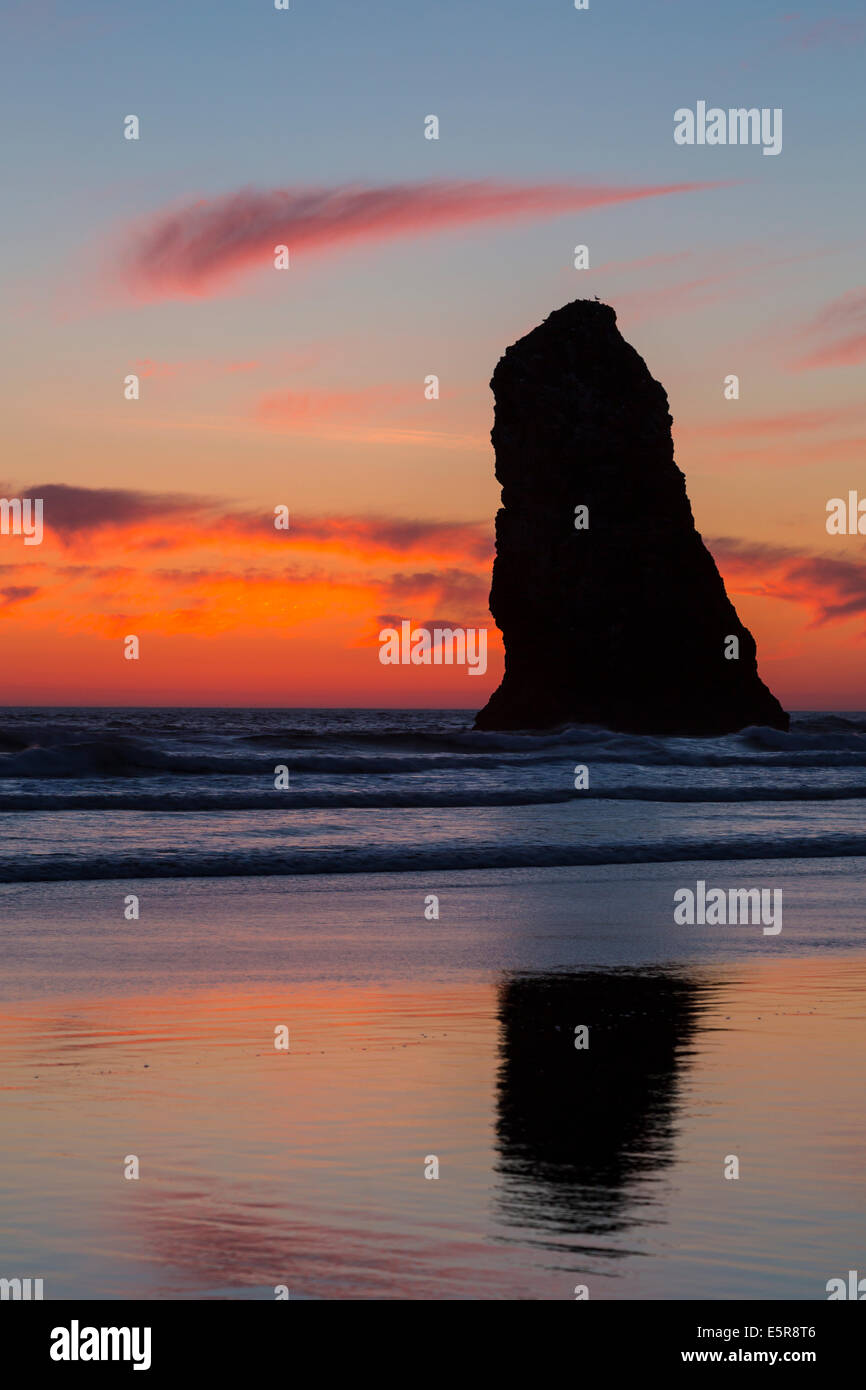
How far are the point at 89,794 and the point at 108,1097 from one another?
65.6 ft

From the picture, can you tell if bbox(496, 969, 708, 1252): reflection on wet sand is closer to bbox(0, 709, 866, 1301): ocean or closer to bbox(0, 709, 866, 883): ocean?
bbox(0, 709, 866, 1301): ocean

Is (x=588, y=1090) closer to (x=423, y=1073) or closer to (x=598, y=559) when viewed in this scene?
(x=423, y=1073)

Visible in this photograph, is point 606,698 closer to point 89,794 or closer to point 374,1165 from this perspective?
point 89,794

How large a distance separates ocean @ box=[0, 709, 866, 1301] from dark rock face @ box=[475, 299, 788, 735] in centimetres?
5268

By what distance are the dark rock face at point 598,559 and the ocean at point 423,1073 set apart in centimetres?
5268

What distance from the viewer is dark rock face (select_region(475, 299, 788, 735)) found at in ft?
237

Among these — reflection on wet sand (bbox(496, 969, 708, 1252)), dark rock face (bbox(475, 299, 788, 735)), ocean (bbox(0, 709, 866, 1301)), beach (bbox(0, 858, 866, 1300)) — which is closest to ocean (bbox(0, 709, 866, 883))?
ocean (bbox(0, 709, 866, 1301))

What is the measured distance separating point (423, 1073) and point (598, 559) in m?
66.2

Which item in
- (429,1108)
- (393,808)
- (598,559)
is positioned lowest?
(429,1108)

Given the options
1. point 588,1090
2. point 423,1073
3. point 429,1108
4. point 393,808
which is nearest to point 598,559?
point 393,808

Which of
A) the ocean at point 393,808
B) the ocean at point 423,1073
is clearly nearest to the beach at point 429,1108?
the ocean at point 423,1073

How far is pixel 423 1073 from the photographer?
7684mm
